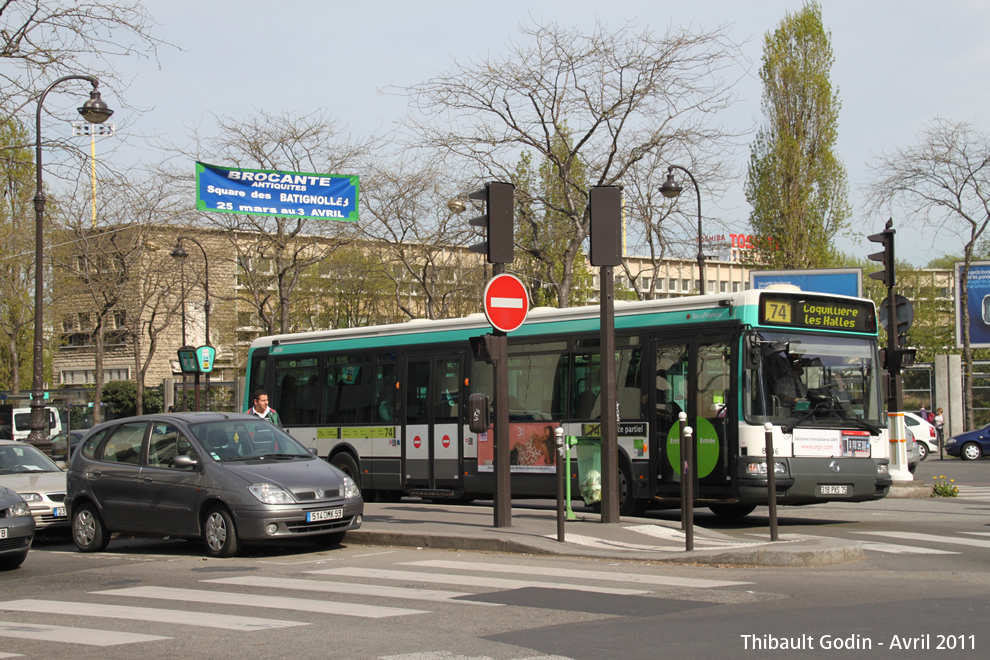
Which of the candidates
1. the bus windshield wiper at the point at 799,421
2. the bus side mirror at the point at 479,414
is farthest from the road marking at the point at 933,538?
the bus side mirror at the point at 479,414

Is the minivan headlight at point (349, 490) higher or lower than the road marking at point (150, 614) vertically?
higher

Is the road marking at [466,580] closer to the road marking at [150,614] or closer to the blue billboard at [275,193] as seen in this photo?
the road marking at [150,614]

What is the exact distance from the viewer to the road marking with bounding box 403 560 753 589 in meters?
9.24

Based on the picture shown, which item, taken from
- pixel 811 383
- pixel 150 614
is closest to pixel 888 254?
pixel 811 383

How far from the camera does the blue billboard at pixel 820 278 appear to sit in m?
31.9

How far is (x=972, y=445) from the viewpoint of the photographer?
122 ft

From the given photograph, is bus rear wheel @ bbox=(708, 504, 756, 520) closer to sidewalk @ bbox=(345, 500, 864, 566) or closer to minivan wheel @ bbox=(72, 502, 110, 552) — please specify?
sidewalk @ bbox=(345, 500, 864, 566)

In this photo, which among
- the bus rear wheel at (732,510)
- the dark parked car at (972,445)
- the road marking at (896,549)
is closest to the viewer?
the road marking at (896,549)

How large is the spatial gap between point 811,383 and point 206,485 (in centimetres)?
778

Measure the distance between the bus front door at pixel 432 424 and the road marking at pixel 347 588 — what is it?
782cm

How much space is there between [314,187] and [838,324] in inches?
368

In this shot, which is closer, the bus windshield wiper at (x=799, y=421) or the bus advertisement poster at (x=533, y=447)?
the bus windshield wiper at (x=799, y=421)

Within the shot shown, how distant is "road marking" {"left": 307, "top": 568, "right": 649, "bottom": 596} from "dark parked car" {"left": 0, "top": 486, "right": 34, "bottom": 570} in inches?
132

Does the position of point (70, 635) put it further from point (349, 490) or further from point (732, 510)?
point (732, 510)
